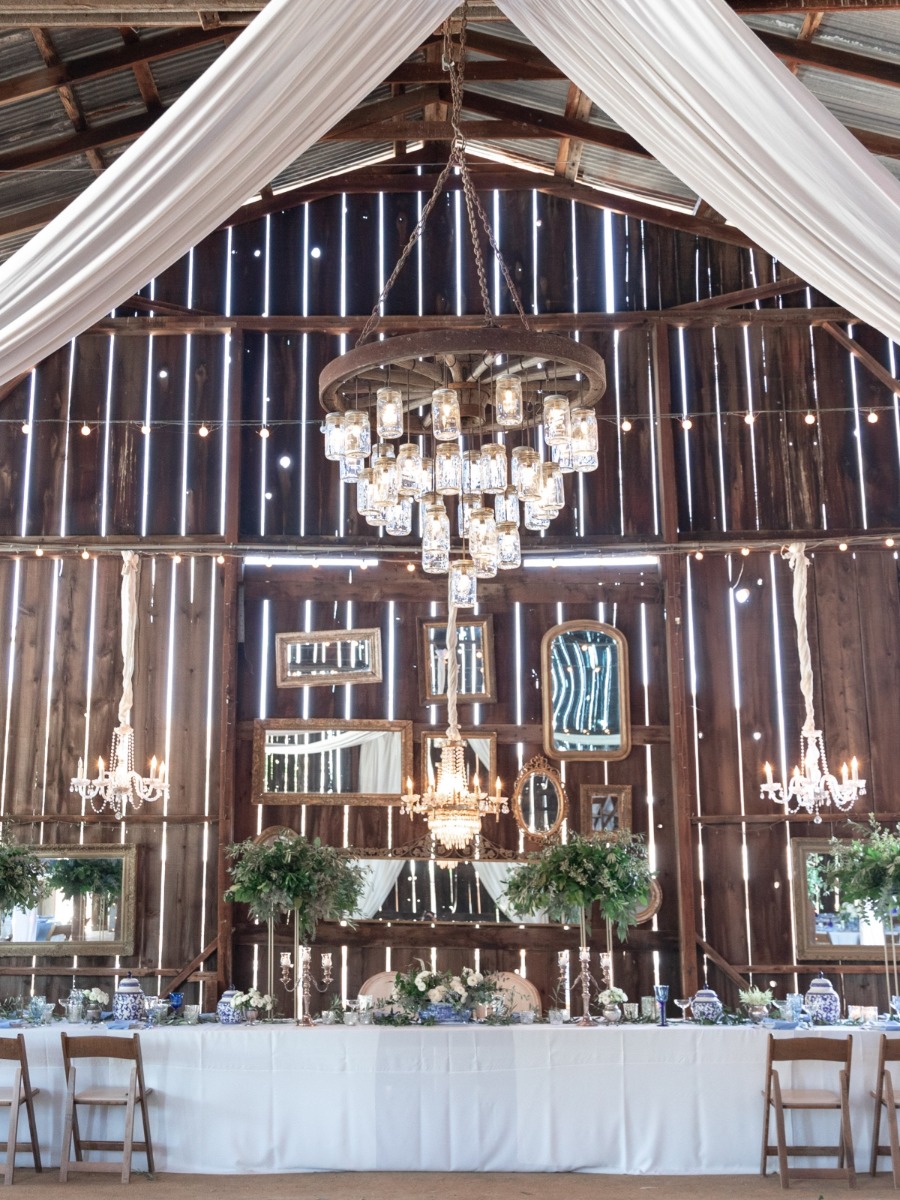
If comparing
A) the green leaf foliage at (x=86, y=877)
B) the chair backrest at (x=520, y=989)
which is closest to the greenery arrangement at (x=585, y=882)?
the chair backrest at (x=520, y=989)

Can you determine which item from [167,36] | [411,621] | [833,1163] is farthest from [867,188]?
[411,621]

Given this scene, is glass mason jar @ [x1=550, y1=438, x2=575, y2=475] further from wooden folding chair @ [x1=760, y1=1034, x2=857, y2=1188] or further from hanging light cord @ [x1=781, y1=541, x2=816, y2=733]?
hanging light cord @ [x1=781, y1=541, x2=816, y2=733]

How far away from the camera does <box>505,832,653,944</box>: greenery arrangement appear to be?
809 cm

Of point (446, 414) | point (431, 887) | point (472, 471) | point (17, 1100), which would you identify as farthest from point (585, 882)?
point (17, 1100)

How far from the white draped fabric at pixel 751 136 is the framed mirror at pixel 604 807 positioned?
653 cm

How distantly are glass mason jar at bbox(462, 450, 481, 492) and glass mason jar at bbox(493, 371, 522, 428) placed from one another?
224mm

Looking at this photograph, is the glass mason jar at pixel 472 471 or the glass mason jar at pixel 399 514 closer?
the glass mason jar at pixel 472 471

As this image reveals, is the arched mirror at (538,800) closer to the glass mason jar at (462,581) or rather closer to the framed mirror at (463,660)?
the framed mirror at (463,660)

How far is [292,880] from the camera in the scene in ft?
26.9

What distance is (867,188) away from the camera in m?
3.91

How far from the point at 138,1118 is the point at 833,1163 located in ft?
13.2

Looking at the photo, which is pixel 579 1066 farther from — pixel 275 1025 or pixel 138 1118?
pixel 138 1118

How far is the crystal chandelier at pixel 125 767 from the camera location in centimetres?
973

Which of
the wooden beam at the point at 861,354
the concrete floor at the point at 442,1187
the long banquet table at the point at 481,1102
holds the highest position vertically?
the wooden beam at the point at 861,354
